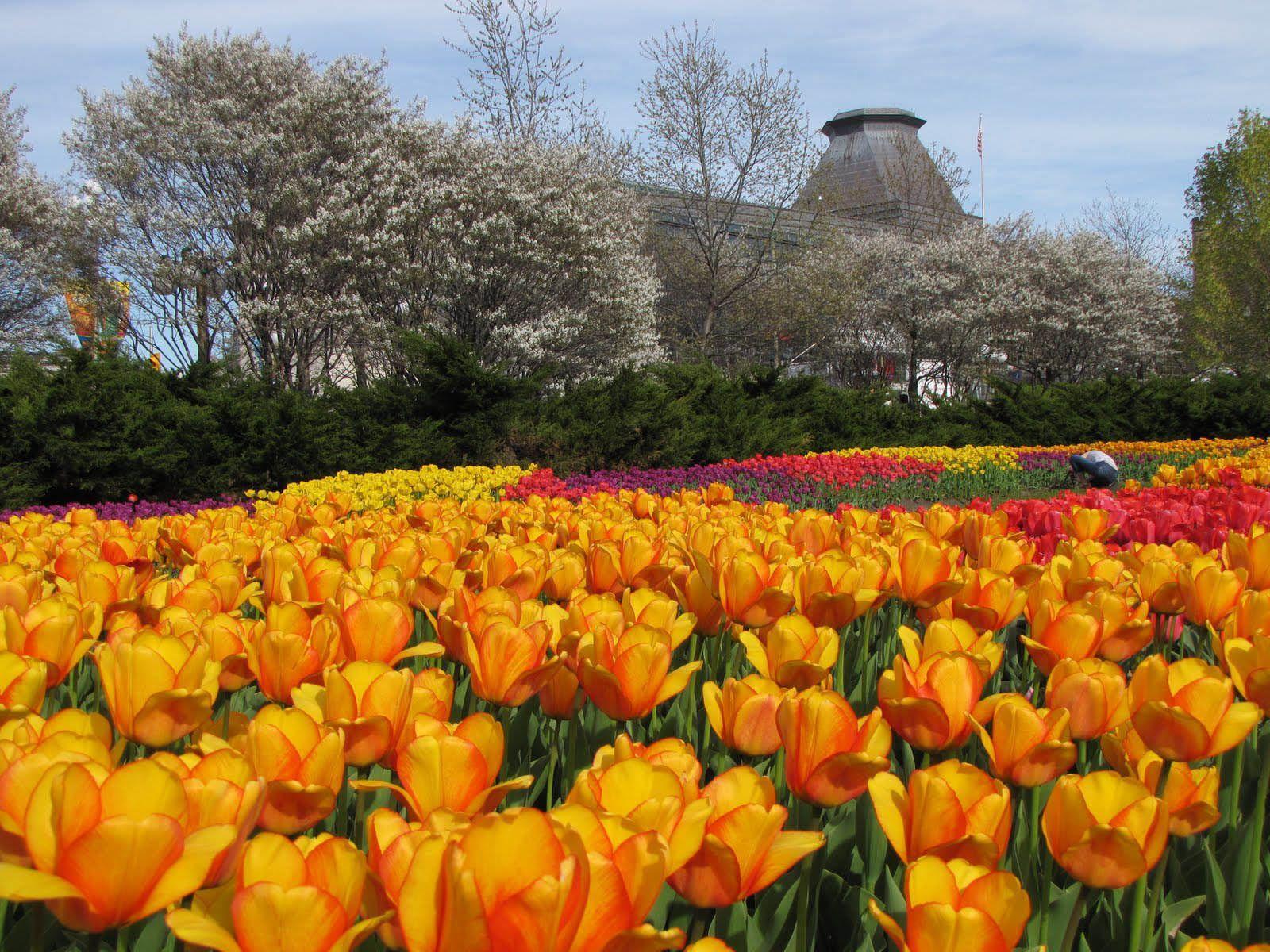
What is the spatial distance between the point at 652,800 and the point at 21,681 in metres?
0.79

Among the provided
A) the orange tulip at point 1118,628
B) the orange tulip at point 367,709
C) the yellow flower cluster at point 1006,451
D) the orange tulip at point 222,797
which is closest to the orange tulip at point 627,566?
the orange tulip at point 1118,628

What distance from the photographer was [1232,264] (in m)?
31.4

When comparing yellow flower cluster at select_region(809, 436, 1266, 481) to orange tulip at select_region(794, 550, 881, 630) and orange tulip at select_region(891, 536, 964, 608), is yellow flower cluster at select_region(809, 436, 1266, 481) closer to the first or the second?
orange tulip at select_region(891, 536, 964, 608)

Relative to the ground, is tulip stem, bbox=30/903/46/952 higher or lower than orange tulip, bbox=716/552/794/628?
lower

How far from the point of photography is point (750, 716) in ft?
3.57

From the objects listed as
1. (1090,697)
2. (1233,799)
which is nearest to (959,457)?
(1233,799)

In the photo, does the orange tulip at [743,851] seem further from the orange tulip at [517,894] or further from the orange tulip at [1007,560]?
the orange tulip at [1007,560]

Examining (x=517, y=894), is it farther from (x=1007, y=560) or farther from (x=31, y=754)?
(x=1007, y=560)

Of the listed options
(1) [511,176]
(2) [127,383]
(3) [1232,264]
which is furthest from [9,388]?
(3) [1232,264]

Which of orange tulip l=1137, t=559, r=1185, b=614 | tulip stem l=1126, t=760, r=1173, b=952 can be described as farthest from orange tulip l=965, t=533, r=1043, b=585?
tulip stem l=1126, t=760, r=1173, b=952

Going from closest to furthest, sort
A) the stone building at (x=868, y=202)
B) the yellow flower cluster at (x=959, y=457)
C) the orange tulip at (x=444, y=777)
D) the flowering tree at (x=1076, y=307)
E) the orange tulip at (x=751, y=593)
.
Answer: the orange tulip at (x=444, y=777), the orange tulip at (x=751, y=593), the yellow flower cluster at (x=959, y=457), the stone building at (x=868, y=202), the flowering tree at (x=1076, y=307)

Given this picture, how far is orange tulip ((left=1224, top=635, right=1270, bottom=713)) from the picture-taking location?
1.19 m

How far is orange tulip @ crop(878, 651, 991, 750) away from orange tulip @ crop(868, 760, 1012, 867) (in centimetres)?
23

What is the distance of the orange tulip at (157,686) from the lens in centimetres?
108
